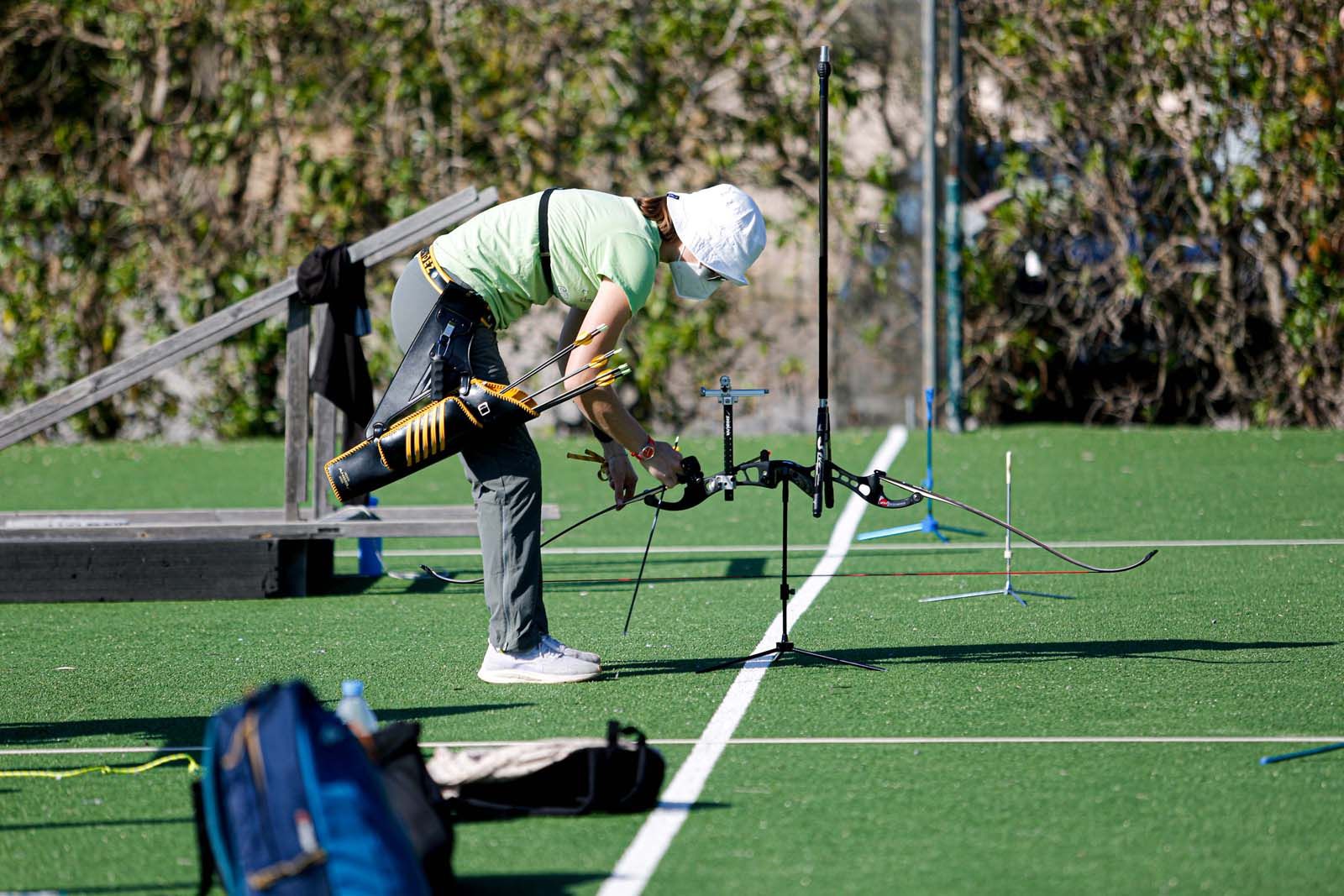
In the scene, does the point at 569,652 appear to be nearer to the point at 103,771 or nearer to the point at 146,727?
the point at 146,727

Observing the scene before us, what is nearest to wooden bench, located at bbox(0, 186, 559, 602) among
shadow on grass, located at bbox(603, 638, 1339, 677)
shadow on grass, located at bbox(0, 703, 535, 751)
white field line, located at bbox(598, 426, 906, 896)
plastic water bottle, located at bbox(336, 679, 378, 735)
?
→ white field line, located at bbox(598, 426, 906, 896)

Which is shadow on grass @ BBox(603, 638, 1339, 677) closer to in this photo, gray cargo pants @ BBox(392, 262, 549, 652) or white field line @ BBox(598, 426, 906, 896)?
white field line @ BBox(598, 426, 906, 896)

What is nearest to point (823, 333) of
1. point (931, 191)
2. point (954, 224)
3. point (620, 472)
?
point (620, 472)

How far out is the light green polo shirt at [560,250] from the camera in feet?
17.4

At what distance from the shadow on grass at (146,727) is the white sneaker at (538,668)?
0.28 m

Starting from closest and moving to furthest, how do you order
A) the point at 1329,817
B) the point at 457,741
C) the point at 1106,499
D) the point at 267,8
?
the point at 1329,817
the point at 457,741
the point at 1106,499
the point at 267,8

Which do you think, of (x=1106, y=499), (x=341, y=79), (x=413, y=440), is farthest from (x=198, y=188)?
(x=413, y=440)

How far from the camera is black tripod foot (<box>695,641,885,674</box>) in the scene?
5.80 metres

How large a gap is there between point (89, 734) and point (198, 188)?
1035 centimetres

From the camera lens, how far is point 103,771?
4676 millimetres

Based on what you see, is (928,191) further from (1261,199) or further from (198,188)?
(198,188)

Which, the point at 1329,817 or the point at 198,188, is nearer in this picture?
the point at 1329,817

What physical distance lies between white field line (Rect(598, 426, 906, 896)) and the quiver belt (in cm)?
118

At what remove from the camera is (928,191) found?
539 inches
